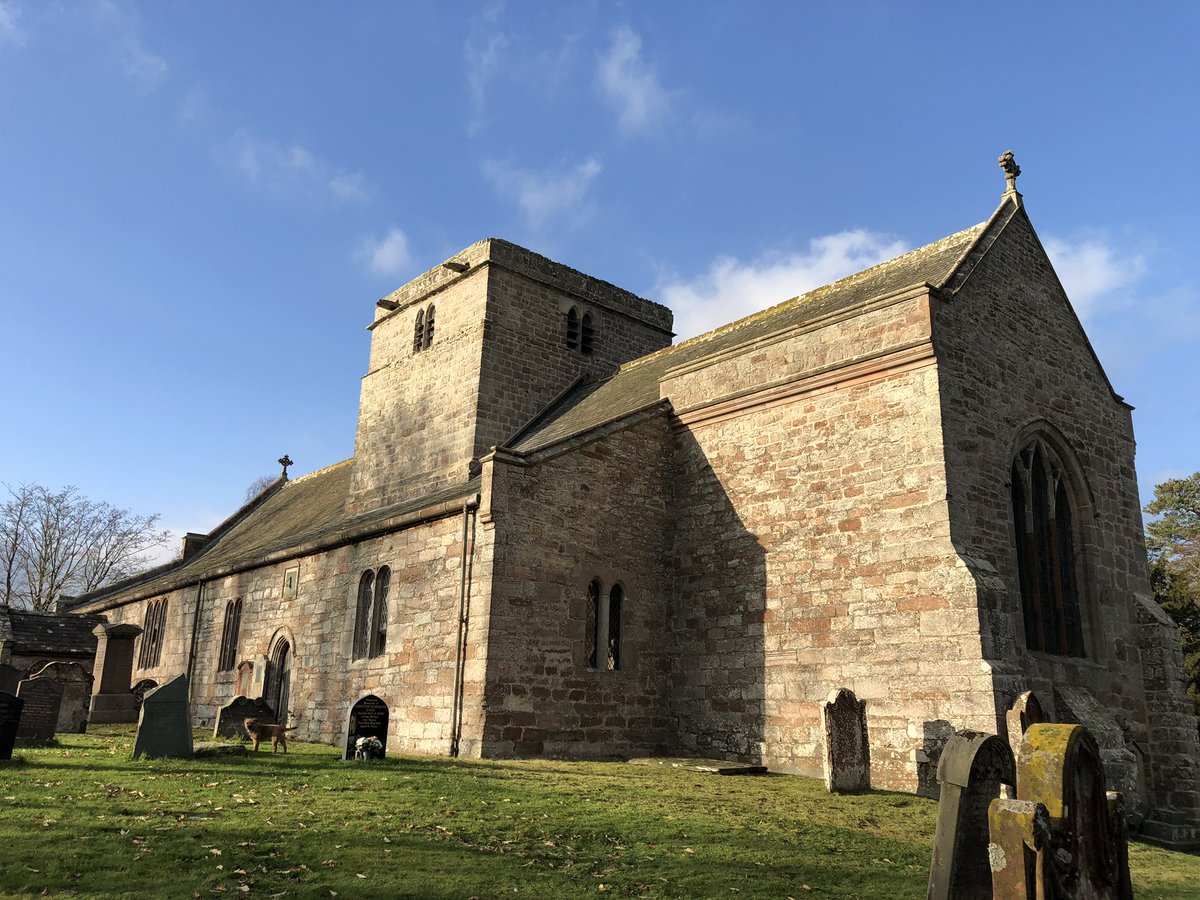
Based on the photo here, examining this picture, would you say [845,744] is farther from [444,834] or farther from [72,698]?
[72,698]

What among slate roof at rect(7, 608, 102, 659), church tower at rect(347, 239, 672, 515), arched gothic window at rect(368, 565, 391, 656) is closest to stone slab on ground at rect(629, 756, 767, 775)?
arched gothic window at rect(368, 565, 391, 656)

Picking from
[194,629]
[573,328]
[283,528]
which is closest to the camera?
[194,629]

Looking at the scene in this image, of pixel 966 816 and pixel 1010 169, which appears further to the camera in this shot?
pixel 1010 169

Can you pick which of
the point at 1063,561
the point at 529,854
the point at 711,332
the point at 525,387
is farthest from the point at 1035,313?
the point at 529,854

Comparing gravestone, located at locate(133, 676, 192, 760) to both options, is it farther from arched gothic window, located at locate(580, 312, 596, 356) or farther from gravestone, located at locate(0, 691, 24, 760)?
arched gothic window, located at locate(580, 312, 596, 356)

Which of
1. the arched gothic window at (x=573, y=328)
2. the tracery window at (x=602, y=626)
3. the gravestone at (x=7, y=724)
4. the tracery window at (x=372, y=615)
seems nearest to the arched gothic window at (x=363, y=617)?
the tracery window at (x=372, y=615)

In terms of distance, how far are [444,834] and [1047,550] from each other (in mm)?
12326

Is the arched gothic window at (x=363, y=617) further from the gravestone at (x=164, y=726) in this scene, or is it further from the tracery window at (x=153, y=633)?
the tracery window at (x=153, y=633)

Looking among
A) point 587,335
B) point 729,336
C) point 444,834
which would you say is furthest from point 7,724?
point 587,335

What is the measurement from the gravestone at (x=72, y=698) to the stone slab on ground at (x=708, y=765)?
1209cm

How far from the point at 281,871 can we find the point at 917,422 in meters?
→ 11.2

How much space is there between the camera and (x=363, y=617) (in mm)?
19484

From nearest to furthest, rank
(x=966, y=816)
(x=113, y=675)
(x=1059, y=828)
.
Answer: (x=1059, y=828), (x=966, y=816), (x=113, y=675)

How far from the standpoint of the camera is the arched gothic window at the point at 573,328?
2655 cm
